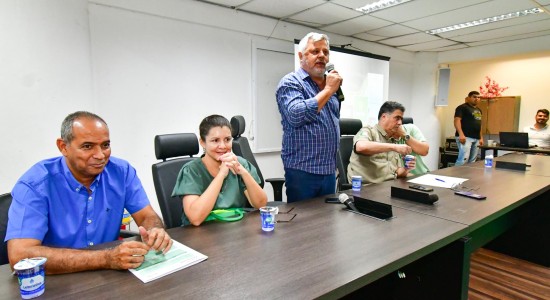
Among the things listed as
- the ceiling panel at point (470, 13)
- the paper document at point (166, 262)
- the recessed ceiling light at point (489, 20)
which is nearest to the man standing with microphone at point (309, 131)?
the paper document at point (166, 262)

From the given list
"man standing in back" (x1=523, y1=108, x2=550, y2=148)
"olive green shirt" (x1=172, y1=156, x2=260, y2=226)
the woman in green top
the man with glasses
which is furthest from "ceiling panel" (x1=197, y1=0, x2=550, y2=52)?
"olive green shirt" (x1=172, y1=156, x2=260, y2=226)

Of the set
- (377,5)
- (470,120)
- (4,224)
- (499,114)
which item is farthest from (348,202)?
(499,114)

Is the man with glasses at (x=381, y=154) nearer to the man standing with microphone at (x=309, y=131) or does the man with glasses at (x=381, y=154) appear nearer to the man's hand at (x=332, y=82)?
the man standing with microphone at (x=309, y=131)

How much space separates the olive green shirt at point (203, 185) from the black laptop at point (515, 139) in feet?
17.8

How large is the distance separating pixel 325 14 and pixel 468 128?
12.3 ft

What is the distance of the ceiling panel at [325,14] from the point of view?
3.79 metres

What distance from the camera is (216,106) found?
3.84m

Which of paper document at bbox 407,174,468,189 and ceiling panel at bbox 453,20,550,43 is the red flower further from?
paper document at bbox 407,174,468,189

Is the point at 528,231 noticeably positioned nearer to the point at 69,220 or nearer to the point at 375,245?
the point at 375,245

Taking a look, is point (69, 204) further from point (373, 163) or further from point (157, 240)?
point (373, 163)

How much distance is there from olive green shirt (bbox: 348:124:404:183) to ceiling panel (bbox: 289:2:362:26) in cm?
189

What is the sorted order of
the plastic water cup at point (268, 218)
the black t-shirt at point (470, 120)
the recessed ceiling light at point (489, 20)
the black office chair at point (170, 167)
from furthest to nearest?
the black t-shirt at point (470, 120), the recessed ceiling light at point (489, 20), the black office chair at point (170, 167), the plastic water cup at point (268, 218)

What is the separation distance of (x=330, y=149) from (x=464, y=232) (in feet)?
2.79

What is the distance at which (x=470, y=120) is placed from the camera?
19.1 feet
